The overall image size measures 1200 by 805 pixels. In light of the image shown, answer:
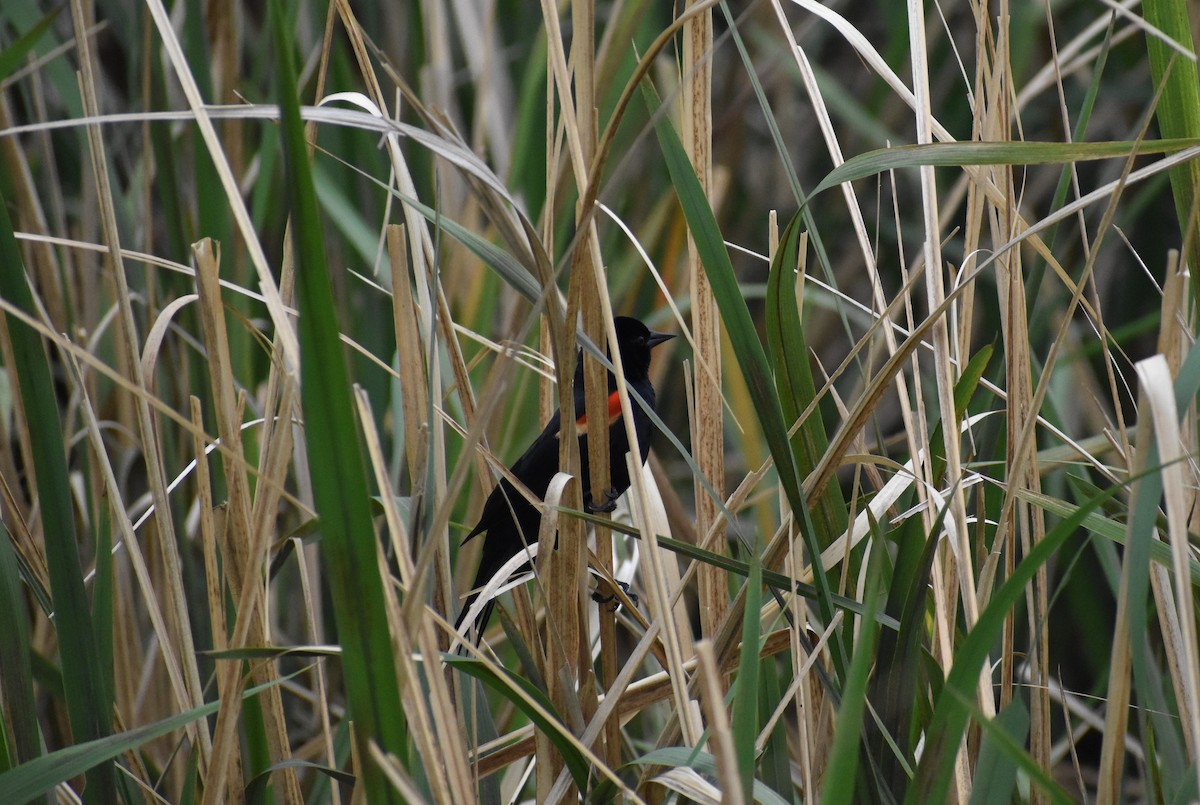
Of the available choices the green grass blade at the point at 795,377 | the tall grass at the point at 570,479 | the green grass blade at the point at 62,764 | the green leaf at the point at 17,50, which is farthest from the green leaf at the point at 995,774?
the green leaf at the point at 17,50

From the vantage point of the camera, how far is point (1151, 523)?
67 centimetres

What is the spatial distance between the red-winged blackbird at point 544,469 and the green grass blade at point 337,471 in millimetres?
508

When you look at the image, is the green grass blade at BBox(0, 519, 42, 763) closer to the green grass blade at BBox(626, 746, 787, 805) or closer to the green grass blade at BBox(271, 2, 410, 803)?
the green grass blade at BBox(271, 2, 410, 803)

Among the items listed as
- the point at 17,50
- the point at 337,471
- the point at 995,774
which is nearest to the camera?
the point at 337,471

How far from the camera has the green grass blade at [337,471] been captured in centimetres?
58

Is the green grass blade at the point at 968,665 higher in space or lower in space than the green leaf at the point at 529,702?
higher

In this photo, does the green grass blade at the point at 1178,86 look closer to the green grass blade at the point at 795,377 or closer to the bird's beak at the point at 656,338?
the green grass blade at the point at 795,377

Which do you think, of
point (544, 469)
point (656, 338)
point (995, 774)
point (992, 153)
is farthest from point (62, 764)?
point (656, 338)

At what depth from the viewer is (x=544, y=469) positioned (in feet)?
5.34

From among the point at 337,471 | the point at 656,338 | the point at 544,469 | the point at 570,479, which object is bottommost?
the point at 544,469

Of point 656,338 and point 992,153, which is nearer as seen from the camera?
point 992,153

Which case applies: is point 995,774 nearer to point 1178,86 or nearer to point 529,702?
point 529,702

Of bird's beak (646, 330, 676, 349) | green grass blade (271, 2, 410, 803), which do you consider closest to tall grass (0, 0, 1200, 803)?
green grass blade (271, 2, 410, 803)

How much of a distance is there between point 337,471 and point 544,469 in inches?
40.3
